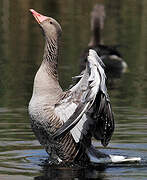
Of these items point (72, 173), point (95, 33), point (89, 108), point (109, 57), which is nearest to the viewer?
point (89, 108)

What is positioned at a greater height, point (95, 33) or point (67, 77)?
point (95, 33)

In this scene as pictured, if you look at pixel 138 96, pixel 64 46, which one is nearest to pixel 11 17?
pixel 64 46

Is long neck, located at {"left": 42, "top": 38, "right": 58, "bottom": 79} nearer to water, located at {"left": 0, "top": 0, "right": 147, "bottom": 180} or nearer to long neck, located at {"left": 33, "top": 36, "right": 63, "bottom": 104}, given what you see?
long neck, located at {"left": 33, "top": 36, "right": 63, "bottom": 104}

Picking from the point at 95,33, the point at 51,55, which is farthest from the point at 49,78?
the point at 95,33

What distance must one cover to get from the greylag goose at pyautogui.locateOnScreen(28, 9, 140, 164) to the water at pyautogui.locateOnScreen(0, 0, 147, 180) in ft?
1.04

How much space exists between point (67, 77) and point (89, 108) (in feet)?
26.3

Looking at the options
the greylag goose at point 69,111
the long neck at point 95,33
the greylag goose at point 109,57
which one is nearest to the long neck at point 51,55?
the greylag goose at point 69,111

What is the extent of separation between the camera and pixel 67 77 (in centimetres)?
1720

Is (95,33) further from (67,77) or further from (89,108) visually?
(89,108)

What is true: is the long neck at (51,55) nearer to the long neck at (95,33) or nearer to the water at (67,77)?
the water at (67,77)

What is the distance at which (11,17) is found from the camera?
3133 centimetres

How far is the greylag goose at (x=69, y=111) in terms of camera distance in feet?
30.0

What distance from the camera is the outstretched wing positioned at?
902 cm

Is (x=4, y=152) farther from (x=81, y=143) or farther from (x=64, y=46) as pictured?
(x=64, y=46)
